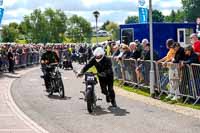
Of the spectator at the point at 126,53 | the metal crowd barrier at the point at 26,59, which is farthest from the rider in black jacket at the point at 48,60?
the metal crowd barrier at the point at 26,59

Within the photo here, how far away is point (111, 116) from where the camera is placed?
582 inches

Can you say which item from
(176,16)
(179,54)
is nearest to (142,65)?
(179,54)

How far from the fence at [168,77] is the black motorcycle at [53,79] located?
312cm

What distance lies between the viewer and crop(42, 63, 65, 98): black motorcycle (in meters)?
20.1

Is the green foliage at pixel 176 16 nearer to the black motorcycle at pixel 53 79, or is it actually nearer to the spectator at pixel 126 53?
the spectator at pixel 126 53

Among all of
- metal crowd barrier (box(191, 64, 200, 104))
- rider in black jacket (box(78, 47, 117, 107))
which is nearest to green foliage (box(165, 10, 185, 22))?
metal crowd barrier (box(191, 64, 200, 104))

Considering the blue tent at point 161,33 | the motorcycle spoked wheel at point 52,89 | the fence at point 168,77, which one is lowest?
the motorcycle spoked wheel at point 52,89

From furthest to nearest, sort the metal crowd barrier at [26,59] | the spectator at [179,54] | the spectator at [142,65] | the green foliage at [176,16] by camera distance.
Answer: the green foliage at [176,16]
the metal crowd barrier at [26,59]
the spectator at [142,65]
the spectator at [179,54]

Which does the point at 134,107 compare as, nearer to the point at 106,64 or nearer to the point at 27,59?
the point at 106,64

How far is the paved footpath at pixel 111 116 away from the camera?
1266 cm

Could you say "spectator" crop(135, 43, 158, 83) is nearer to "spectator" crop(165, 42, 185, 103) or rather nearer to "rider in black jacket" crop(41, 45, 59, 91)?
"spectator" crop(165, 42, 185, 103)

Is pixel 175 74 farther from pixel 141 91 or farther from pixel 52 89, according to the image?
pixel 52 89

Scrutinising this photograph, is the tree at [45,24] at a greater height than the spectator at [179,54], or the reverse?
the tree at [45,24]

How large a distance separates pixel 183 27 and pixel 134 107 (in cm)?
1875
